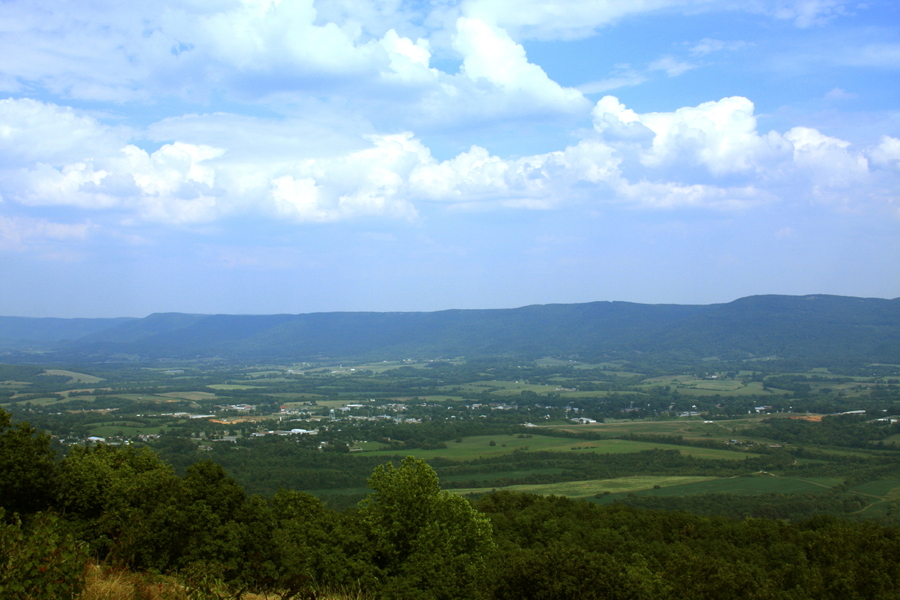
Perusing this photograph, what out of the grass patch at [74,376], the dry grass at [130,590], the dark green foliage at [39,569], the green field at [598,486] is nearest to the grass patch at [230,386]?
the grass patch at [74,376]

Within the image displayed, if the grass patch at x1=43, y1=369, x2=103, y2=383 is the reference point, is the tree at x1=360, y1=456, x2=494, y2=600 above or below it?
above

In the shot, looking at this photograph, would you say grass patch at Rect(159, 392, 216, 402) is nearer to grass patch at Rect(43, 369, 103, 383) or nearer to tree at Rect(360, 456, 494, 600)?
grass patch at Rect(43, 369, 103, 383)

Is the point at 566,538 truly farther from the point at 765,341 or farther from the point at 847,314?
the point at 847,314

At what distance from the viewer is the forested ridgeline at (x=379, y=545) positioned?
12.5m

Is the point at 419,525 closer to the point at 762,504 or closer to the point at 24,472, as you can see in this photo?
the point at 24,472

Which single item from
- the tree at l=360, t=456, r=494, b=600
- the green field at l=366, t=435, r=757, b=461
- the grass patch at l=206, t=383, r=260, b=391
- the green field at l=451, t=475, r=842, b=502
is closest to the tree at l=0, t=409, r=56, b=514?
the tree at l=360, t=456, r=494, b=600

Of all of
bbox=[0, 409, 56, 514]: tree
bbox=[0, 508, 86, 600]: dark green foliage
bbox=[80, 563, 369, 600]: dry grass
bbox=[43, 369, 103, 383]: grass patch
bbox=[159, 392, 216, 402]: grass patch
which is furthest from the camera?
bbox=[43, 369, 103, 383]: grass patch

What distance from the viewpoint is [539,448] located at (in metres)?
70.1

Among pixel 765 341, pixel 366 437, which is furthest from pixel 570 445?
pixel 765 341

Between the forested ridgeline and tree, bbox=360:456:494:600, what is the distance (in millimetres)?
45

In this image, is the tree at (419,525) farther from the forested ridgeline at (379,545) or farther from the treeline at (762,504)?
the treeline at (762,504)

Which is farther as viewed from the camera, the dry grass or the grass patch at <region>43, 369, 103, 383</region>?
the grass patch at <region>43, 369, 103, 383</region>

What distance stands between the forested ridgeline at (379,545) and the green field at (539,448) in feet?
131

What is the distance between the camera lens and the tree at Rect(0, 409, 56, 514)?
17.0 m
